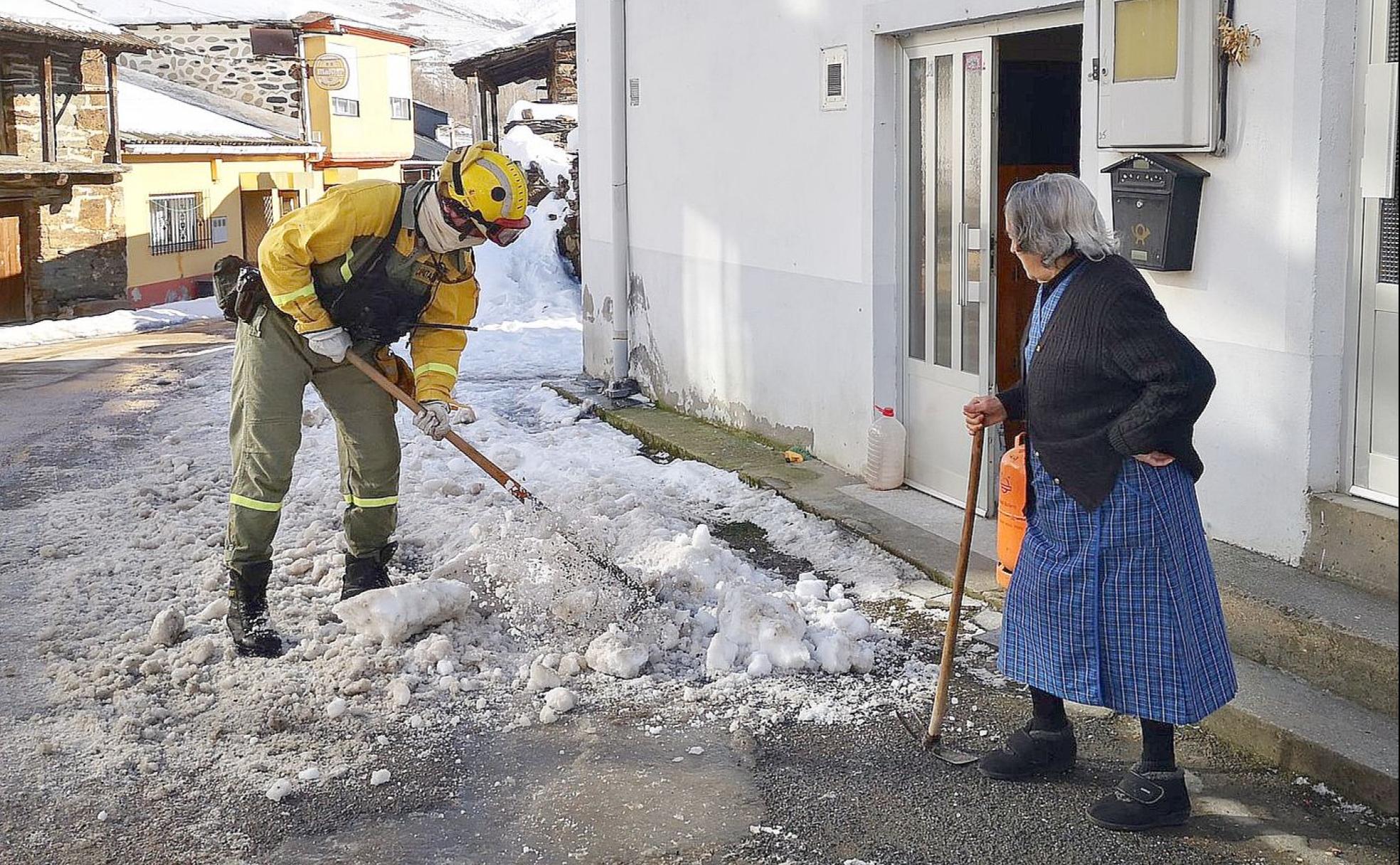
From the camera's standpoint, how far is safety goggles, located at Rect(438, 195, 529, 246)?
552cm

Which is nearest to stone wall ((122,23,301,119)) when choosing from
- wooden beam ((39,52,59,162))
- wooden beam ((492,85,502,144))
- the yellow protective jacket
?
wooden beam ((492,85,502,144))

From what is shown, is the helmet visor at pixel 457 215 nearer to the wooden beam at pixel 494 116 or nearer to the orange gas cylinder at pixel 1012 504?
the orange gas cylinder at pixel 1012 504

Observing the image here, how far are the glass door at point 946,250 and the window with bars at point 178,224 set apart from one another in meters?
21.6

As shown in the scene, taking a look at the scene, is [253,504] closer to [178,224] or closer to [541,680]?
[541,680]

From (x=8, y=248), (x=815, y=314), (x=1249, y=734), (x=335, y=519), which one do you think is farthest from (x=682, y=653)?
(x=8, y=248)

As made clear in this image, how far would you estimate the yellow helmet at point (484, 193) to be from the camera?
216 inches

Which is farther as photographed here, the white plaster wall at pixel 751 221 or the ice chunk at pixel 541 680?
the white plaster wall at pixel 751 221

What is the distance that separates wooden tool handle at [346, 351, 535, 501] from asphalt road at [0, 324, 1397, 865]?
137cm

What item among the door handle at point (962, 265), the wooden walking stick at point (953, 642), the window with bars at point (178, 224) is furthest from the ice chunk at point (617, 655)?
the window with bars at point (178, 224)

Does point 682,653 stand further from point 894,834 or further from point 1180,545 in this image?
point 1180,545

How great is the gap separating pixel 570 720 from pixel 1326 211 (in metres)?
3.00

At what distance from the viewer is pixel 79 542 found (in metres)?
7.20

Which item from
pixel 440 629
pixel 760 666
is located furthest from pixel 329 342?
pixel 760 666

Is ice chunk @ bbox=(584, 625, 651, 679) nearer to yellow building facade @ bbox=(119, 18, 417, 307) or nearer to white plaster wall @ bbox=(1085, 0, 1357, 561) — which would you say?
white plaster wall @ bbox=(1085, 0, 1357, 561)
